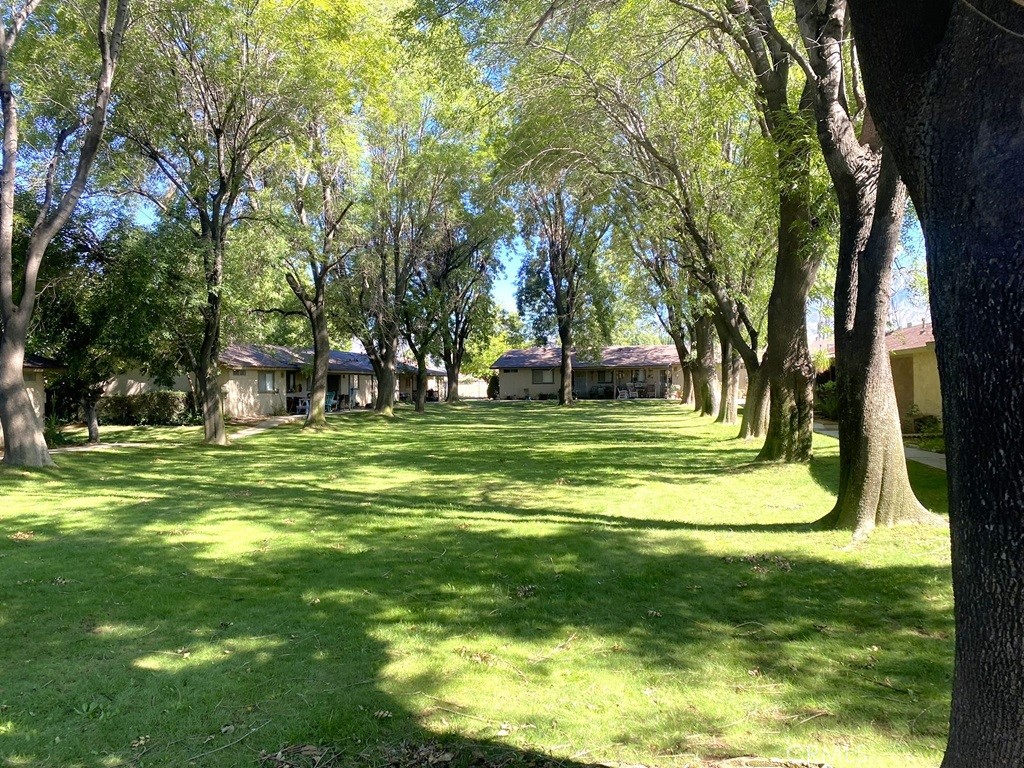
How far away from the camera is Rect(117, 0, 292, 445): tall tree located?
47.5ft

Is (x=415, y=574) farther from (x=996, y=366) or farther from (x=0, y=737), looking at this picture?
(x=996, y=366)

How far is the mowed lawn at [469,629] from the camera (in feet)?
9.96

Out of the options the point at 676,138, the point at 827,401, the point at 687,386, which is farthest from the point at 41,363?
the point at 687,386

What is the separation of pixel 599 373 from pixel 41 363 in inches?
1600

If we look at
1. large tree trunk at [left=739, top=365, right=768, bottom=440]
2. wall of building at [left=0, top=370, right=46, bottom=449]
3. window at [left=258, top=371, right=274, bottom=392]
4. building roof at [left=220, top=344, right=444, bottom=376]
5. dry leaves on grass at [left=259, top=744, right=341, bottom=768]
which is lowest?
dry leaves on grass at [left=259, top=744, right=341, bottom=768]

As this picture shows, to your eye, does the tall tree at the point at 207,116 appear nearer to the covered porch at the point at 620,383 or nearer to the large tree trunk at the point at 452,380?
the large tree trunk at the point at 452,380

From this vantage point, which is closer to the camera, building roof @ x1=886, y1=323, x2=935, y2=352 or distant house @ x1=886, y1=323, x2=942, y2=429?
distant house @ x1=886, y1=323, x2=942, y2=429

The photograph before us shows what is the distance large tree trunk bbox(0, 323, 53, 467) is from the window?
18913 mm

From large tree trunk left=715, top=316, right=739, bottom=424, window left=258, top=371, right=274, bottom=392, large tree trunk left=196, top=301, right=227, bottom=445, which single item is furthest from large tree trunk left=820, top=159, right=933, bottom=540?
window left=258, top=371, right=274, bottom=392

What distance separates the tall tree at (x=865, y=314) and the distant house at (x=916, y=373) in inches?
443

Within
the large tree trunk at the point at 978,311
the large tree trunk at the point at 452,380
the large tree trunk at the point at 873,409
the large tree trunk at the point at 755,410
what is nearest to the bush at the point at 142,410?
the large tree trunk at the point at 452,380

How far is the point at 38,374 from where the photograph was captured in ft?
58.7

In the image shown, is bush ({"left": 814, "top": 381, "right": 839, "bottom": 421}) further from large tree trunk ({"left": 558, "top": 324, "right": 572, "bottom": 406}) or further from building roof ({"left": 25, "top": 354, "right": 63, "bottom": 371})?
building roof ({"left": 25, "top": 354, "right": 63, "bottom": 371})

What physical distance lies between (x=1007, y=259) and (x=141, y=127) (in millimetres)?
17965
